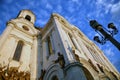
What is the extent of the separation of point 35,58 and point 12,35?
413cm

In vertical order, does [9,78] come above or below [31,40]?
below

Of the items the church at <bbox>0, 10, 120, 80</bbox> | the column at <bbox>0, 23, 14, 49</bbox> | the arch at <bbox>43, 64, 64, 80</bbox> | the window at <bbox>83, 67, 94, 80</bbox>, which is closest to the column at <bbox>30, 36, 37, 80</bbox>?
the church at <bbox>0, 10, 120, 80</bbox>

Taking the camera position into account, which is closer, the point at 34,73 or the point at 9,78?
the point at 9,78

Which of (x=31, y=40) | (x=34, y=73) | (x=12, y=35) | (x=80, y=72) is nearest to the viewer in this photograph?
(x=80, y=72)

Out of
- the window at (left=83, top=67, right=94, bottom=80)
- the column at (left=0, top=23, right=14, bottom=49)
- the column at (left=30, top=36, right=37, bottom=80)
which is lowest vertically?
the window at (left=83, top=67, right=94, bottom=80)

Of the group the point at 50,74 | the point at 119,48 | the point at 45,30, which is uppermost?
the point at 45,30

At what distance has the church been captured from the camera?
37.1 feet

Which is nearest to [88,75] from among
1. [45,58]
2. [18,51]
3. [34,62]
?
[45,58]

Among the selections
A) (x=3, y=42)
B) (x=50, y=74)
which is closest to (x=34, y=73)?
(x=50, y=74)

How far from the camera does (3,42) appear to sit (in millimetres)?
15086

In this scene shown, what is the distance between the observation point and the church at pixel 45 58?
11312mm

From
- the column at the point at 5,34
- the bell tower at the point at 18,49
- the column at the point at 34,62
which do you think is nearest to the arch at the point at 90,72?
the column at the point at 34,62

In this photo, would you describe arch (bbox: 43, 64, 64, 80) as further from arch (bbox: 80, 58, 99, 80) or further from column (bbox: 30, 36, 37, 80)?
arch (bbox: 80, 58, 99, 80)

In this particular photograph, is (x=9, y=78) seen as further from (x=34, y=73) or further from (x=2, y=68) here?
(x=34, y=73)
